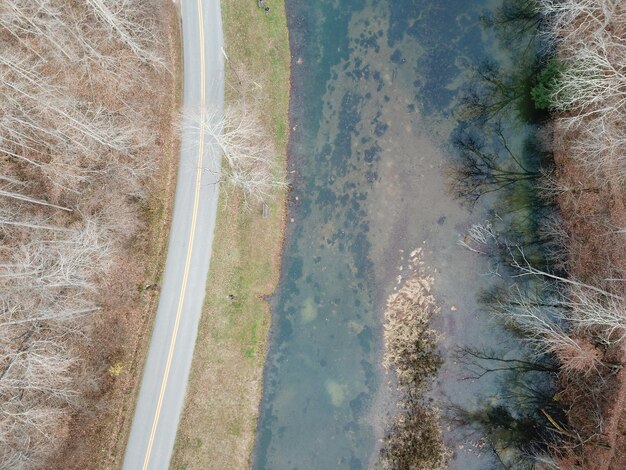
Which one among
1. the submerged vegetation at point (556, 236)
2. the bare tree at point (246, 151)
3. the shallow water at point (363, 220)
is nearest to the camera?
the submerged vegetation at point (556, 236)

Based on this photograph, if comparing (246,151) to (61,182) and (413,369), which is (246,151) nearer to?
(61,182)

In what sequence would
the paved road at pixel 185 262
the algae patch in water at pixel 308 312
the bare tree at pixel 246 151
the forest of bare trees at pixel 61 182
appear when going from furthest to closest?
the algae patch in water at pixel 308 312 < the bare tree at pixel 246 151 < the paved road at pixel 185 262 < the forest of bare trees at pixel 61 182

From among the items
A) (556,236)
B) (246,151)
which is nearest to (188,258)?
(246,151)

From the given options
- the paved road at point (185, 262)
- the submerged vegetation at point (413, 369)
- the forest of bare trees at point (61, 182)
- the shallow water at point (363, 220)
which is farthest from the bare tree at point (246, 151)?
the submerged vegetation at point (413, 369)

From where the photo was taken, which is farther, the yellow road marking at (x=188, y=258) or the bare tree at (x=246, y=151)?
the bare tree at (x=246, y=151)

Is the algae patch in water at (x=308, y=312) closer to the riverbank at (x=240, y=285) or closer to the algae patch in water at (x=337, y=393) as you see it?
the riverbank at (x=240, y=285)

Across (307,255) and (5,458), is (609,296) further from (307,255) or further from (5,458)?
(5,458)

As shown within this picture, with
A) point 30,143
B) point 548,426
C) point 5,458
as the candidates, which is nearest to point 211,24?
point 30,143
